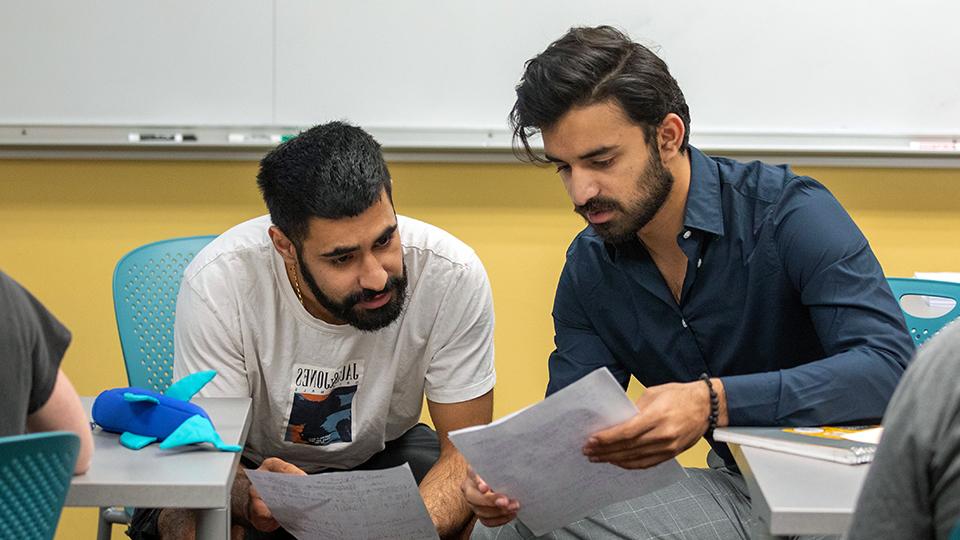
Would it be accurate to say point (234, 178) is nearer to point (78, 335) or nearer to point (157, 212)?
point (157, 212)

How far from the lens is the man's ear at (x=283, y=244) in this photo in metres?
2.15

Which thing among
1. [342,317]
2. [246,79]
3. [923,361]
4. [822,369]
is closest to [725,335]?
[822,369]

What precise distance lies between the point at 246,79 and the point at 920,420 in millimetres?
2278

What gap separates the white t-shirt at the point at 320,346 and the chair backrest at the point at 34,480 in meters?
0.90

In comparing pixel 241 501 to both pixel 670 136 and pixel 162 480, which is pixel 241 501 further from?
pixel 670 136

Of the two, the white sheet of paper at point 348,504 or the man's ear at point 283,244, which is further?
the man's ear at point 283,244

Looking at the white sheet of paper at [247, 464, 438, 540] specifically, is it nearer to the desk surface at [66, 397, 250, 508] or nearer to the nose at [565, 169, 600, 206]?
the desk surface at [66, 397, 250, 508]

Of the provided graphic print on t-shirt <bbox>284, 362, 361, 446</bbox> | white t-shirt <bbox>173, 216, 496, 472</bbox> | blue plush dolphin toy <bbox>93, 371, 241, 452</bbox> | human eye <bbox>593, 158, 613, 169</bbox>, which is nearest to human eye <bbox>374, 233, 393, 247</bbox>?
white t-shirt <bbox>173, 216, 496, 472</bbox>

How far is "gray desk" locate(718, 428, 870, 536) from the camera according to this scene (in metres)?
1.33

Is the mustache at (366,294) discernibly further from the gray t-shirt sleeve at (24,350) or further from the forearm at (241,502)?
the gray t-shirt sleeve at (24,350)

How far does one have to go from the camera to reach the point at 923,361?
986 millimetres

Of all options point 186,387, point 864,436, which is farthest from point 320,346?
point 864,436

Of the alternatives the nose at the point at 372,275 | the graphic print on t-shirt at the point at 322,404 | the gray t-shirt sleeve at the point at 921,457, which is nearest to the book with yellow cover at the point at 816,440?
the gray t-shirt sleeve at the point at 921,457

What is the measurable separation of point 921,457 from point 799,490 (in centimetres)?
44
